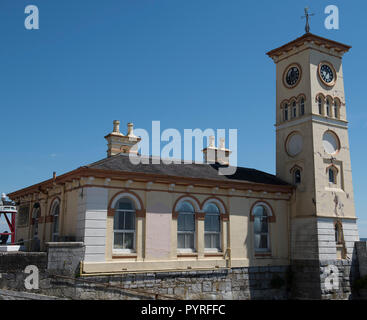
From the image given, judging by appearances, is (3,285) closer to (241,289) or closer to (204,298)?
(204,298)

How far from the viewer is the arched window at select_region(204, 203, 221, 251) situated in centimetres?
2248

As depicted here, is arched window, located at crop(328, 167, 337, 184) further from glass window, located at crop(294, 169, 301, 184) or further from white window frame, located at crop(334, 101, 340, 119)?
white window frame, located at crop(334, 101, 340, 119)

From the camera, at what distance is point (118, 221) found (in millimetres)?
19875

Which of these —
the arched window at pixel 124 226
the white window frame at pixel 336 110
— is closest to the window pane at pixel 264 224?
the arched window at pixel 124 226

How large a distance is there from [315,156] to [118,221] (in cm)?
1265

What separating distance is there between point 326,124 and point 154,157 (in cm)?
A: 1103

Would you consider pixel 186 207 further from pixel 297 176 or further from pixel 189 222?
pixel 297 176

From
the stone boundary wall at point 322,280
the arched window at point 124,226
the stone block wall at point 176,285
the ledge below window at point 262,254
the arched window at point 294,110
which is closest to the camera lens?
the stone block wall at point 176,285

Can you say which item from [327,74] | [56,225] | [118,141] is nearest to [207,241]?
[56,225]

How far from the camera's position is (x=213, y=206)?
2288 cm

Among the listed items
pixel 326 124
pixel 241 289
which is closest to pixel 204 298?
pixel 241 289

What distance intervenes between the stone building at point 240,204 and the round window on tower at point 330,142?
66 mm

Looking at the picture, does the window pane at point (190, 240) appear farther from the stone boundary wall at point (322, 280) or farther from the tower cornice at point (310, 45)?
the tower cornice at point (310, 45)

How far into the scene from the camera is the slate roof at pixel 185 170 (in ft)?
67.7
